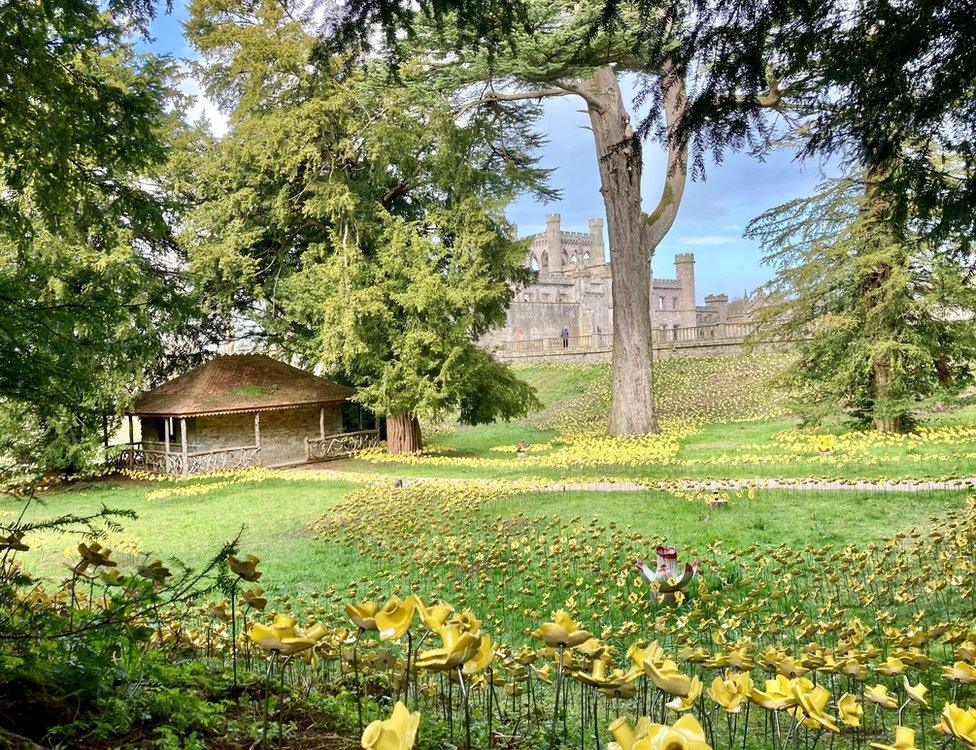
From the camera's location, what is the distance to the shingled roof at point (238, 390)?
70.8 ft

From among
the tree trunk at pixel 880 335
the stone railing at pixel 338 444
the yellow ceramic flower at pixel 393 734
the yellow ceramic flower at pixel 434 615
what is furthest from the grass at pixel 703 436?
the yellow ceramic flower at pixel 393 734

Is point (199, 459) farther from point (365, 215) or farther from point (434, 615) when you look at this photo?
point (434, 615)

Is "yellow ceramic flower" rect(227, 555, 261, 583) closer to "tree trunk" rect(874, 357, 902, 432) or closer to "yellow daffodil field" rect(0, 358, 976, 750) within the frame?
"yellow daffodil field" rect(0, 358, 976, 750)

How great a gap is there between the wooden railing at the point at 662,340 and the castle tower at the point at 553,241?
27.0 meters

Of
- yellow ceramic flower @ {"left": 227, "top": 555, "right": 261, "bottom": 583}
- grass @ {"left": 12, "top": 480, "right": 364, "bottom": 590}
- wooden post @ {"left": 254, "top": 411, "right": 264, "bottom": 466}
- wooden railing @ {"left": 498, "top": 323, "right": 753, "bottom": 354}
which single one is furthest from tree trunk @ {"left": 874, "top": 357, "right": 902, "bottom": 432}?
yellow ceramic flower @ {"left": 227, "top": 555, "right": 261, "bottom": 583}

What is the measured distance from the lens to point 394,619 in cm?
178

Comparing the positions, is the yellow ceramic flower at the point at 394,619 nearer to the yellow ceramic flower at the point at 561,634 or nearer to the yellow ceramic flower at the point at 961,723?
the yellow ceramic flower at the point at 561,634

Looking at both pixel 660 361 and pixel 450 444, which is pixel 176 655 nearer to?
pixel 450 444

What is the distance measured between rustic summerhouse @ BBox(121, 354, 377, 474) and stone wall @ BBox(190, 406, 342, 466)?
28 millimetres

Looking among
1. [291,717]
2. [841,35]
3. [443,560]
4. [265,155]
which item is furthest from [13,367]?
[265,155]

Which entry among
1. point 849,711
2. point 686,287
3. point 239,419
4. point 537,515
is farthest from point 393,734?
point 686,287

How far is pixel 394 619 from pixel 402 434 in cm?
2120

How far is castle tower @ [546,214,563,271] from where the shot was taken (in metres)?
65.3

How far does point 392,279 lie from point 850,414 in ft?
38.9
